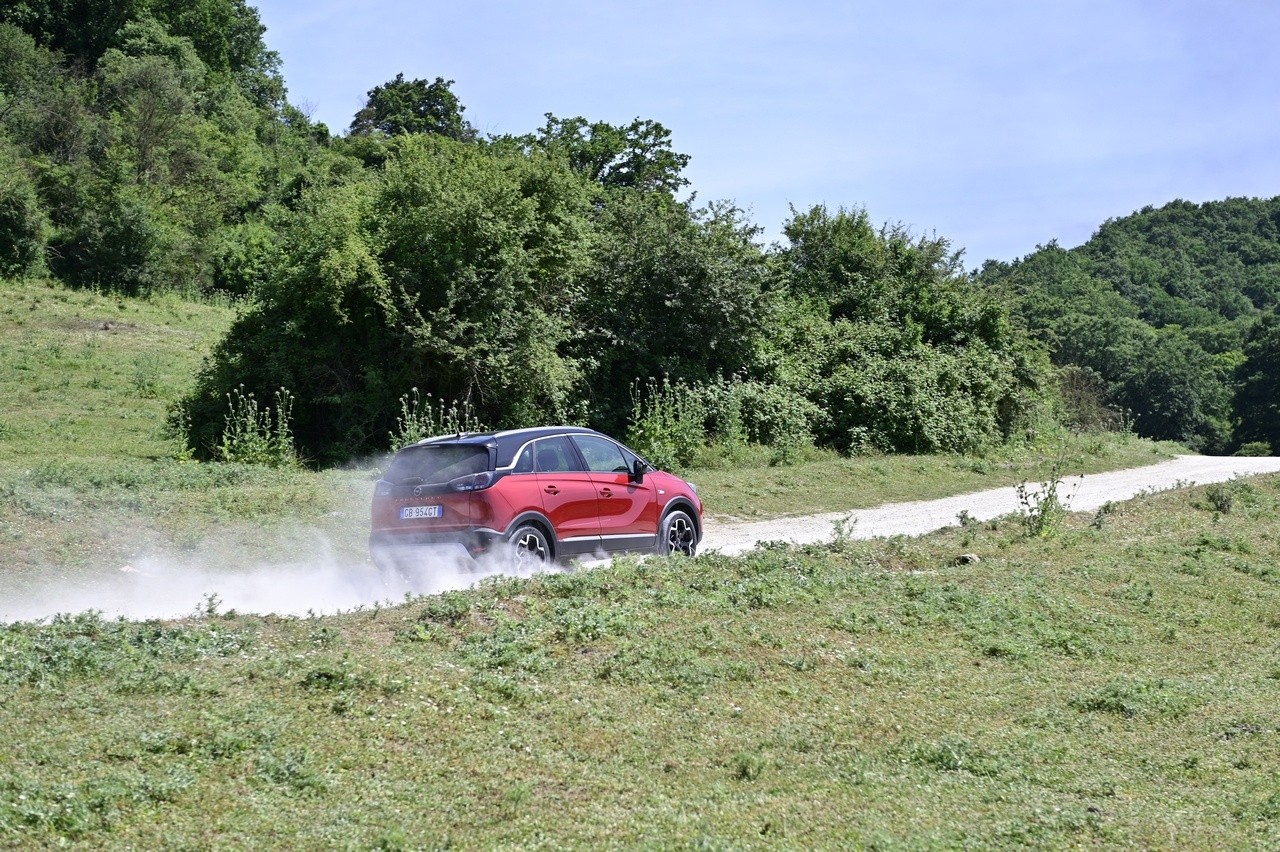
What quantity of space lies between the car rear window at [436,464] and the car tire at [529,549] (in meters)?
0.72

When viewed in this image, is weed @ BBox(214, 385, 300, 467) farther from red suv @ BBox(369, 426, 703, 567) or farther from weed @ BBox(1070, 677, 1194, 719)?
weed @ BBox(1070, 677, 1194, 719)

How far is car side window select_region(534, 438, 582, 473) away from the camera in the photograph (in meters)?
12.1

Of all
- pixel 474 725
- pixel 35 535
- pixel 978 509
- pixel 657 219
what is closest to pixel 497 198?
pixel 657 219

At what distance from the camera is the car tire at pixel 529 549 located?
1142 centimetres

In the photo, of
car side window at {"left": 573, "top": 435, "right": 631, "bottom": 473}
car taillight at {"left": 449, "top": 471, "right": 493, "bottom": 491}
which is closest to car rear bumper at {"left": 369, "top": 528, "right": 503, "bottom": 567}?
car taillight at {"left": 449, "top": 471, "right": 493, "bottom": 491}

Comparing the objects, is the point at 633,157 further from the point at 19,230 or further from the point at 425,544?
the point at 425,544

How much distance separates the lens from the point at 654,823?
18.7ft

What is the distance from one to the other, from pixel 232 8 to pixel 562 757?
90.3 m

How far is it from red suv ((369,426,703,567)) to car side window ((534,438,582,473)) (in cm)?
1

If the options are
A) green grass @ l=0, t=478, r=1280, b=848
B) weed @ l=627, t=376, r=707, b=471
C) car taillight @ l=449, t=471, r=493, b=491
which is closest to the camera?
green grass @ l=0, t=478, r=1280, b=848

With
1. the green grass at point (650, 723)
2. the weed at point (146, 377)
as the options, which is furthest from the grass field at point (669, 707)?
the weed at point (146, 377)

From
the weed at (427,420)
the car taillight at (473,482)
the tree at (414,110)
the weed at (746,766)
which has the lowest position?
the weed at (746,766)

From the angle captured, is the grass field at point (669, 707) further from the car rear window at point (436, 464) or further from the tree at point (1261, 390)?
the tree at point (1261, 390)

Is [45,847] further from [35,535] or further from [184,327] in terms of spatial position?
[184,327]
